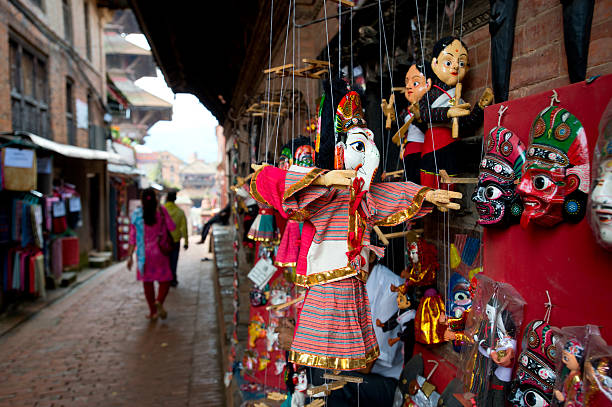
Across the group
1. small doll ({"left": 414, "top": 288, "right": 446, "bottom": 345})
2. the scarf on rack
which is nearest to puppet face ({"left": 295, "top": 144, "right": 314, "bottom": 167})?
small doll ({"left": 414, "top": 288, "right": 446, "bottom": 345})

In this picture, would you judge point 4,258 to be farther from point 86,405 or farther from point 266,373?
point 266,373

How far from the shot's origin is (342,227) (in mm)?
1489

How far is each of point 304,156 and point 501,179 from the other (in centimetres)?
119

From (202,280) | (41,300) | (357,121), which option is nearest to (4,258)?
(41,300)

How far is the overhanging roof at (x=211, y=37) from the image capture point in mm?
5055

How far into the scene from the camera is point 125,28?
20.1 meters

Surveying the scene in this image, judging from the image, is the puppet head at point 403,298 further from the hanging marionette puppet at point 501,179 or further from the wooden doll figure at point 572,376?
the wooden doll figure at point 572,376

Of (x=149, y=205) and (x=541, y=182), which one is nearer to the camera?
(x=541, y=182)

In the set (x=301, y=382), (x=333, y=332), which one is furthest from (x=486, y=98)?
(x=301, y=382)

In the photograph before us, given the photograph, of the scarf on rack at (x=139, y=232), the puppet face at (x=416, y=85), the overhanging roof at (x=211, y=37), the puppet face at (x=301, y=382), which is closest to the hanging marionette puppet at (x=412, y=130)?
the puppet face at (x=416, y=85)

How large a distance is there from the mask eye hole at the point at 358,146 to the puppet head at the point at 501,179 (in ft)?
1.34

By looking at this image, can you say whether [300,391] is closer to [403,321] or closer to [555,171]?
[403,321]

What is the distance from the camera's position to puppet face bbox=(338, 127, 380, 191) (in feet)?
4.65

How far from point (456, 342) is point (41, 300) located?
7.40 meters
